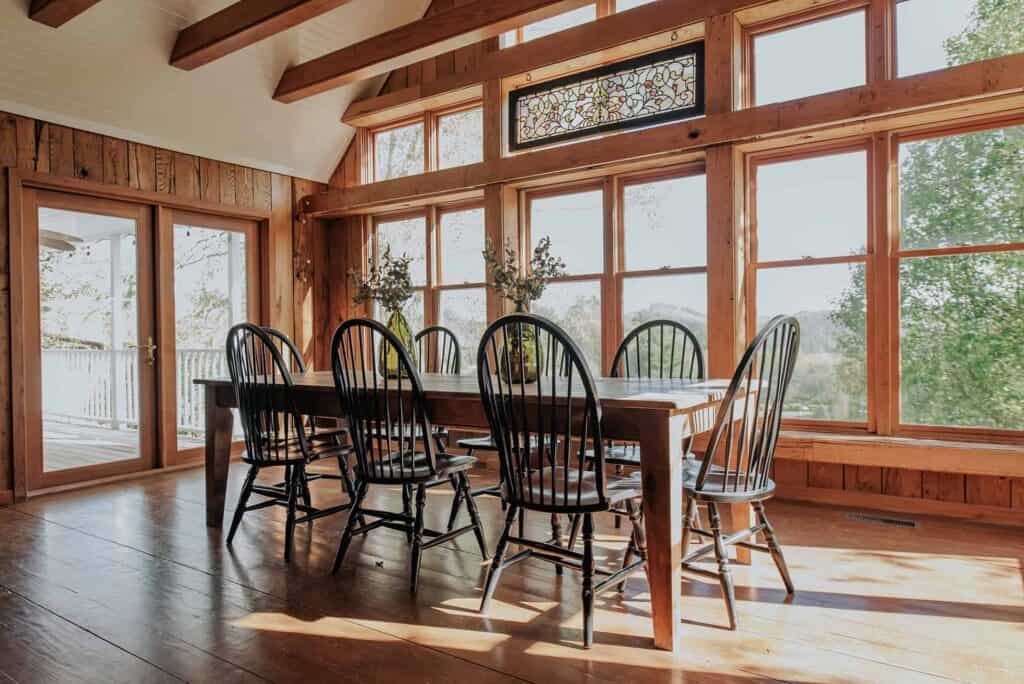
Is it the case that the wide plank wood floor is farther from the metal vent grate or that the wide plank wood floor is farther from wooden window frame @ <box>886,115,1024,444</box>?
wooden window frame @ <box>886,115,1024,444</box>

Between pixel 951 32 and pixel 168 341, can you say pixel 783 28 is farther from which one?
pixel 168 341

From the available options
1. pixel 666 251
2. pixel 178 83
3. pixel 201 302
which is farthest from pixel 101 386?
pixel 666 251

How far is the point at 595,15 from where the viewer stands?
4699 mm

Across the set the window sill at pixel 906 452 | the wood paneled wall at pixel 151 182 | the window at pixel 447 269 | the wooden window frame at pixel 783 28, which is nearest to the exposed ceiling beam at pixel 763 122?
the wooden window frame at pixel 783 28

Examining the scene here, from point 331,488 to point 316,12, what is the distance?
2.86 m

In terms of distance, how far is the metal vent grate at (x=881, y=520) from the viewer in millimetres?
3400

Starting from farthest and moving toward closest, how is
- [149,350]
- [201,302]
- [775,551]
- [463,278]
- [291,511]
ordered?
[463,278]
[201,302]
[149,350]
[291,511]
[775,551]

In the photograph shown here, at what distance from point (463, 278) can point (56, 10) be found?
121 inches

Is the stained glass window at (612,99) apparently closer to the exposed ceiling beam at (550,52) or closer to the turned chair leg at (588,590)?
the exposed ceiling beam at (550,52)

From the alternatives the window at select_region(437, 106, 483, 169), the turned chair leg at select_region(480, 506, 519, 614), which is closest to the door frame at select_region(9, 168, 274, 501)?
the window at select_region(437, 106, 483, 169)

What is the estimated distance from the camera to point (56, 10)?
3732mm

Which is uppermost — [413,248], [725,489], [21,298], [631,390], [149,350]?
[413,248]

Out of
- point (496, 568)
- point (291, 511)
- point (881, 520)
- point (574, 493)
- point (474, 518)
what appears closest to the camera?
point (574, 493)

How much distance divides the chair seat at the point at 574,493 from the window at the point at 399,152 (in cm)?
393
